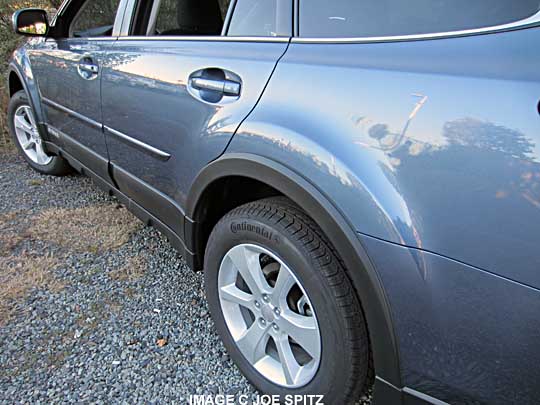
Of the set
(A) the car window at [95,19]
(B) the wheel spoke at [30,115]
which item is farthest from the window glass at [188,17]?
(B) the wheel spoke at [30,115]

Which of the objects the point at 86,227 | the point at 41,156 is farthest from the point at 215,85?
the point at 41,156

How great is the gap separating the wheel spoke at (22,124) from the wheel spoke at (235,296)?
3.10 m

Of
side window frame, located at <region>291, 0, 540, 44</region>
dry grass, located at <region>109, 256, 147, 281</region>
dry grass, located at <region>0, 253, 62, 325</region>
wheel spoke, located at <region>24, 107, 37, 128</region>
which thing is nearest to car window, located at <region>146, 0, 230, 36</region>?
side window frame, located at <region>291, 0, 540, 44</region>

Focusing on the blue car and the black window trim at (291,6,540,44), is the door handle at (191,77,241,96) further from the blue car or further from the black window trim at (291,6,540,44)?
the black window trim at (291,6,540,44)

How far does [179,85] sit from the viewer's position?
70.6 inches

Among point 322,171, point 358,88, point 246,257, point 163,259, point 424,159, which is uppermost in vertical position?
point 358,88

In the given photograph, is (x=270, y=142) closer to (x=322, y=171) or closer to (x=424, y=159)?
(x=322, y=171)

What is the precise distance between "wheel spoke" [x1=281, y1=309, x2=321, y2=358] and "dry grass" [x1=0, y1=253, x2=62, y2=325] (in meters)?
1.51

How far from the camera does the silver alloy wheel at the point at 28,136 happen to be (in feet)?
Answer: 12.8

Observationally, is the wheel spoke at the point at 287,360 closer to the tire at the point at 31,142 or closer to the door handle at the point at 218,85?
the door handle at the point at 218,85

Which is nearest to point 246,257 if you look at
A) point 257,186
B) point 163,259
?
point 257,186

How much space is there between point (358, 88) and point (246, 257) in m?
0.79

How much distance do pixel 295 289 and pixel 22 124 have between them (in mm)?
3558

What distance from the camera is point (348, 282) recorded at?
1360mm
